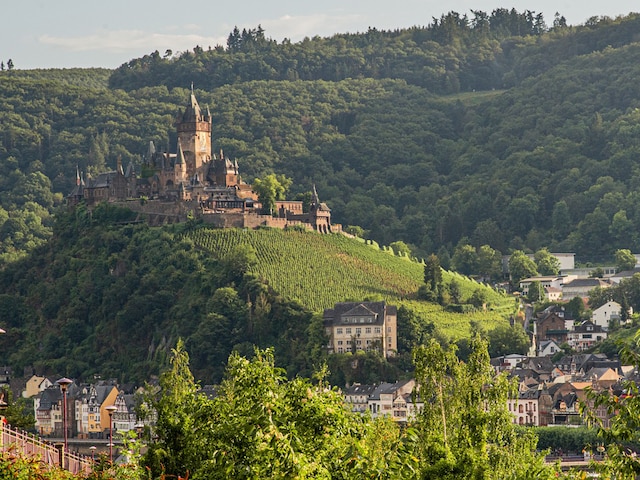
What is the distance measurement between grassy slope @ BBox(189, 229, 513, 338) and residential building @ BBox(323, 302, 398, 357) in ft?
19.1

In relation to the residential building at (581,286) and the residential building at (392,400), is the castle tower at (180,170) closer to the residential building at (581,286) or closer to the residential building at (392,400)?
the residential building at (392,400)

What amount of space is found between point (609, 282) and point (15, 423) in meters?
98.5

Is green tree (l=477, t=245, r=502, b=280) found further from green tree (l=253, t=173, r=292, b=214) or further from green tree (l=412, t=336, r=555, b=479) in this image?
green tree (l=412, t=336, r=555, b=479)

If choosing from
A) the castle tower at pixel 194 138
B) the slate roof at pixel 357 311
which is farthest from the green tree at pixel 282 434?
the castle tower at pixel 194 138

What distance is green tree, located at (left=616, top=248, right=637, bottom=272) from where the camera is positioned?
559 ft

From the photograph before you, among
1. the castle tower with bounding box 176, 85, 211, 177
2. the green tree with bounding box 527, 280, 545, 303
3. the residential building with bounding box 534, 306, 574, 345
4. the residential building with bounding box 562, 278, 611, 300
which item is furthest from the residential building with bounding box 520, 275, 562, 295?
the castle tower with bounding box 176, 85, 211, 177

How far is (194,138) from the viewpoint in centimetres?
15500

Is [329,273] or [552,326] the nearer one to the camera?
[329,273]

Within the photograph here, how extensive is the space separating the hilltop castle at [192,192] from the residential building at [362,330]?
18.8 metres

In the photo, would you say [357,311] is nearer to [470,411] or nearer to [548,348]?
[548,348]

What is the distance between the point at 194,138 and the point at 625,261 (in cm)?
4413

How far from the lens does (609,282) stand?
6462 inches

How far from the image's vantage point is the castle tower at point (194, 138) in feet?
501

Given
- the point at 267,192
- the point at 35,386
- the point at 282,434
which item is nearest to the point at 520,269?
the point at 267,192
